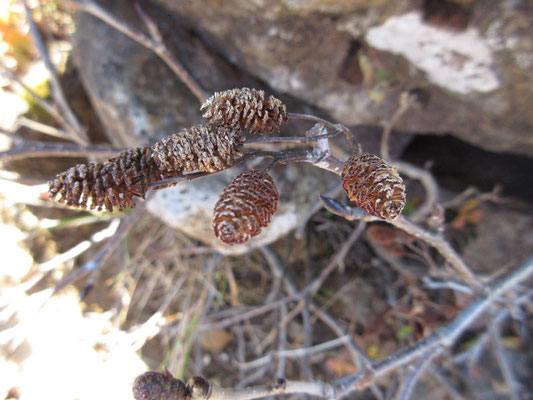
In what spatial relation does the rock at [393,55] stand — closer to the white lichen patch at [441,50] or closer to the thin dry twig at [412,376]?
the white lichen patch at [441,50]

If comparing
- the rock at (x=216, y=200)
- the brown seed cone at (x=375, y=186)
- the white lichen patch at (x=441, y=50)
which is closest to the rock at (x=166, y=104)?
the rock at (x=216, y=200)

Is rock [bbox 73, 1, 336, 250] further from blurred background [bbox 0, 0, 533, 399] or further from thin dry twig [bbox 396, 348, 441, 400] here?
thin dry twig [bbox 396, 348, 441, 400]

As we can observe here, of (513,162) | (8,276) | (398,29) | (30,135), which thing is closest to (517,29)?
(398,29)

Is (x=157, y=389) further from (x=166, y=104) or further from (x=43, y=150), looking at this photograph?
(x=166, y=104)

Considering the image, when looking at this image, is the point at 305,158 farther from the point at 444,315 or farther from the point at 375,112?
the point at 444,315

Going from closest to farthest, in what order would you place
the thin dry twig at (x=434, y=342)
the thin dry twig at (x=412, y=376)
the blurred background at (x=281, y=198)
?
the thin dry twig at (x=434, y=342) → the thin dry twig at (x=412, y=376) → the blurred background at (x=281, y=198)

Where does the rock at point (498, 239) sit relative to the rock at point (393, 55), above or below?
below

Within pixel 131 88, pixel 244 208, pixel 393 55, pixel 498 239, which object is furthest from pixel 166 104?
pixel 498 239
